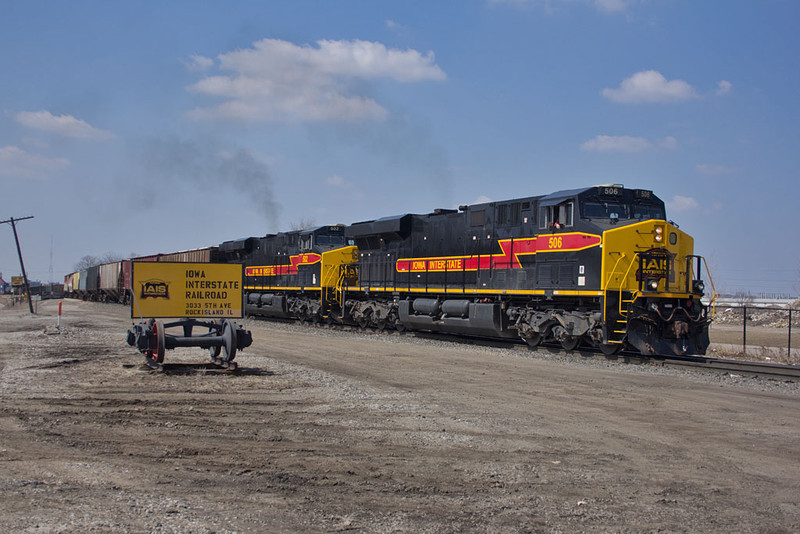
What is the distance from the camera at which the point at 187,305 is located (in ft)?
40.7

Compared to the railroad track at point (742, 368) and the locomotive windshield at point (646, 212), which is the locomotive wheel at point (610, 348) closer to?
the railroad track at point (742, 368)

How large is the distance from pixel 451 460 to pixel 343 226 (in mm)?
22662

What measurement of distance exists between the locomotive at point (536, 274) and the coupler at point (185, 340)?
8.10 m

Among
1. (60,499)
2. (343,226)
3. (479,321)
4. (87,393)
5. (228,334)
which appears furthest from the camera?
(343,226)

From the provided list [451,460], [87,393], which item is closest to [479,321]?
[87,393]

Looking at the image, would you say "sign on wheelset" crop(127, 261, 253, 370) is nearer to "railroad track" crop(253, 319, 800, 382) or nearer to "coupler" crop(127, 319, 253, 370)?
"coupler" crop(127, 319, 253, 370)

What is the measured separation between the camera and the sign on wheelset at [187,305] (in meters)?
11.8

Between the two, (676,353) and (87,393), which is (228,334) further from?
(676,353)

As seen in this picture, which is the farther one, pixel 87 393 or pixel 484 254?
pixel 484 254

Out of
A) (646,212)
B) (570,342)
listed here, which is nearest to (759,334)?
(646,212)

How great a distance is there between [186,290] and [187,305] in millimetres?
274

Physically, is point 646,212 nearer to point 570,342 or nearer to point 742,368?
point 570,342

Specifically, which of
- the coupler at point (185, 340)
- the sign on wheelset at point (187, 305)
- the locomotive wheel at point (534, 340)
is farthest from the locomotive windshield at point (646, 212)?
the coupler at point (185, 340)

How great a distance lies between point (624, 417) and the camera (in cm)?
865
